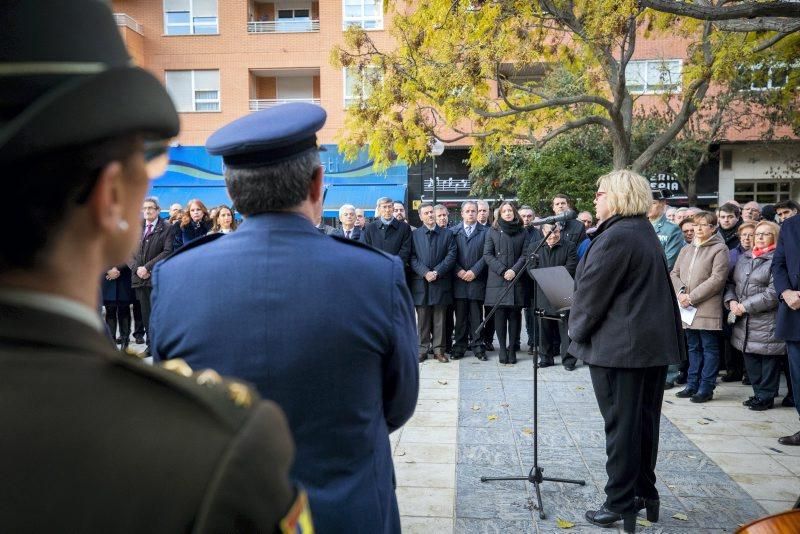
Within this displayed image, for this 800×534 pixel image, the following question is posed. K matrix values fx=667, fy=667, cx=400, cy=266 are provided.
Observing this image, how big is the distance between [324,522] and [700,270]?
268 inches

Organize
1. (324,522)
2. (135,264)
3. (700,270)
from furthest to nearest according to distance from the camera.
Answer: (135,264), (700,270), (324,522)

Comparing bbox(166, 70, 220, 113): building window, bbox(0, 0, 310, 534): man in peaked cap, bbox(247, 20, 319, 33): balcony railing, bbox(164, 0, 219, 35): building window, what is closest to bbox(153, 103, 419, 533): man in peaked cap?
bbox(0, 0, 310, 534): man in peaked cap

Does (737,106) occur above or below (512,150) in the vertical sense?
above

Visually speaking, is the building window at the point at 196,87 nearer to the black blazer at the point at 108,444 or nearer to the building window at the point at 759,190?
the building window at the point at 759,190

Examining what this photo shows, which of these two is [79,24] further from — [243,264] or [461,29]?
[461,29]

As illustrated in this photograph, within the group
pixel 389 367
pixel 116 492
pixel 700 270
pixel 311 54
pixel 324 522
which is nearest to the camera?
pixel 116 492

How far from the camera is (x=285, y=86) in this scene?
27984mm

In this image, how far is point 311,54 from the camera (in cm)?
2661

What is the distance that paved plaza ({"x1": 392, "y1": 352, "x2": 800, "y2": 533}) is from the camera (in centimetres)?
443

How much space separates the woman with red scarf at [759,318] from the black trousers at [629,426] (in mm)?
3447

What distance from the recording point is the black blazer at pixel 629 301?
4.08 metres

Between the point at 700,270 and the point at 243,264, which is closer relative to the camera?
the point at 243,264

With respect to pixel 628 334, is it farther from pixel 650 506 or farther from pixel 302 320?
pixel 302 320

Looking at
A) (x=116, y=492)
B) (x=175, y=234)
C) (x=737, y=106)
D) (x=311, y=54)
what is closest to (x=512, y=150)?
(x=737, y=106)
